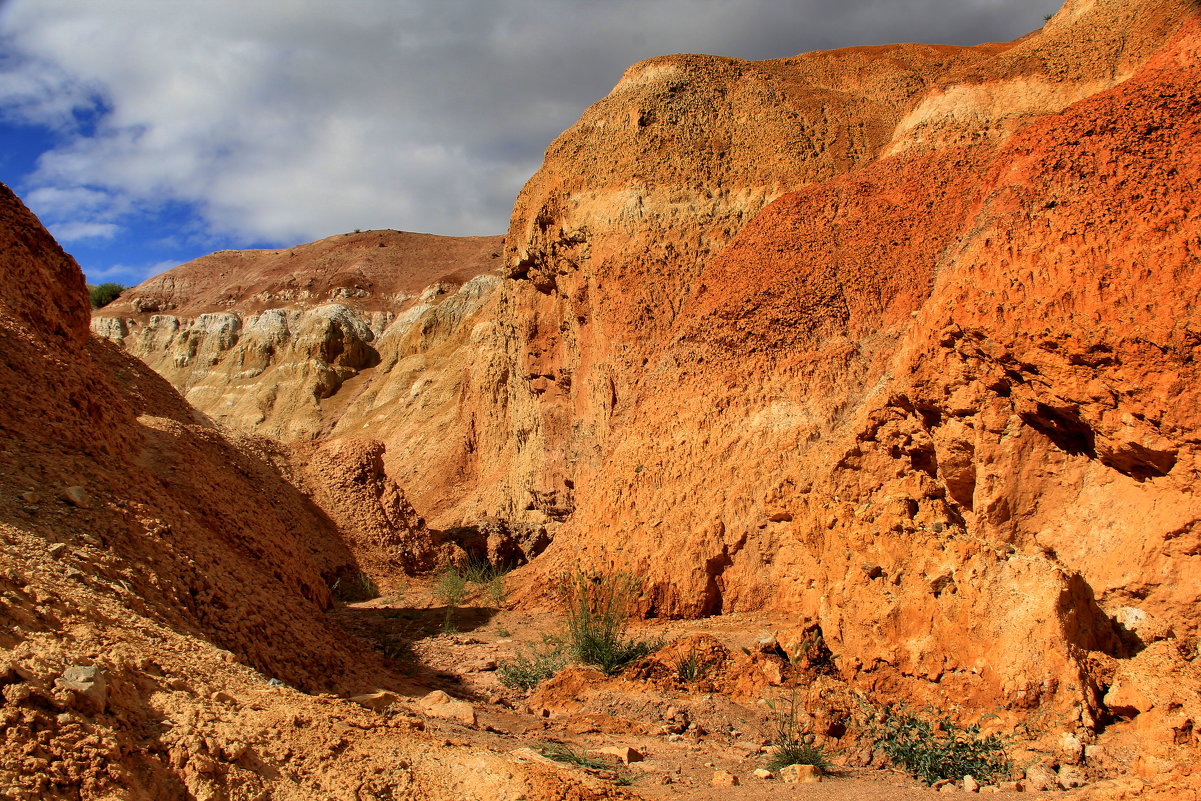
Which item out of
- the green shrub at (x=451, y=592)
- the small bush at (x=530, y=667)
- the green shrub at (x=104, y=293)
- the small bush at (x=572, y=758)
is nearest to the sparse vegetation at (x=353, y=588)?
the green shrub at (x=451, y=592)

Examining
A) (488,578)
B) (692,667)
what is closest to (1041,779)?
(692,667)

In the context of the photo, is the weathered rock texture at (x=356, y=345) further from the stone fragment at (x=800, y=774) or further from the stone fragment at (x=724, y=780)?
the stone fragment at (x=800, y=774)

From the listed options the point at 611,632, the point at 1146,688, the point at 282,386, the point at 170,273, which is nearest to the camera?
the point at 1146,688

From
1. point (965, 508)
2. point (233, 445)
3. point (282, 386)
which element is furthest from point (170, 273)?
point (965, 508)

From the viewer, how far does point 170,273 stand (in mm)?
48375

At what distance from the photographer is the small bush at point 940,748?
4297 mm

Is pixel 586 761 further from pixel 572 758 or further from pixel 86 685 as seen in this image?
pixel 86 685

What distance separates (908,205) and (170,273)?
162ft

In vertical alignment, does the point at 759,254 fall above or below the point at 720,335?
above

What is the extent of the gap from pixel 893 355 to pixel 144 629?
719cm

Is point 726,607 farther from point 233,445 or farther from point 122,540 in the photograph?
point 233,445

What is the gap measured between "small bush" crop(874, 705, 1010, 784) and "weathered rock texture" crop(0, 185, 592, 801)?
7.16ft

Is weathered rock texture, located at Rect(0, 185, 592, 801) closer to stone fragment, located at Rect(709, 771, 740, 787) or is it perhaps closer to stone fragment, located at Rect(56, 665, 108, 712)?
stone fragment, located at Rect(56, 665, 108, 712)

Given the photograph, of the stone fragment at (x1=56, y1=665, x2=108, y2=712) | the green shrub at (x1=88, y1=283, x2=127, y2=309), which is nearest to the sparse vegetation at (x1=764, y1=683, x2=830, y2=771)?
the stone fragment at (x1=56, y1=665, x2=108, y2=712)
